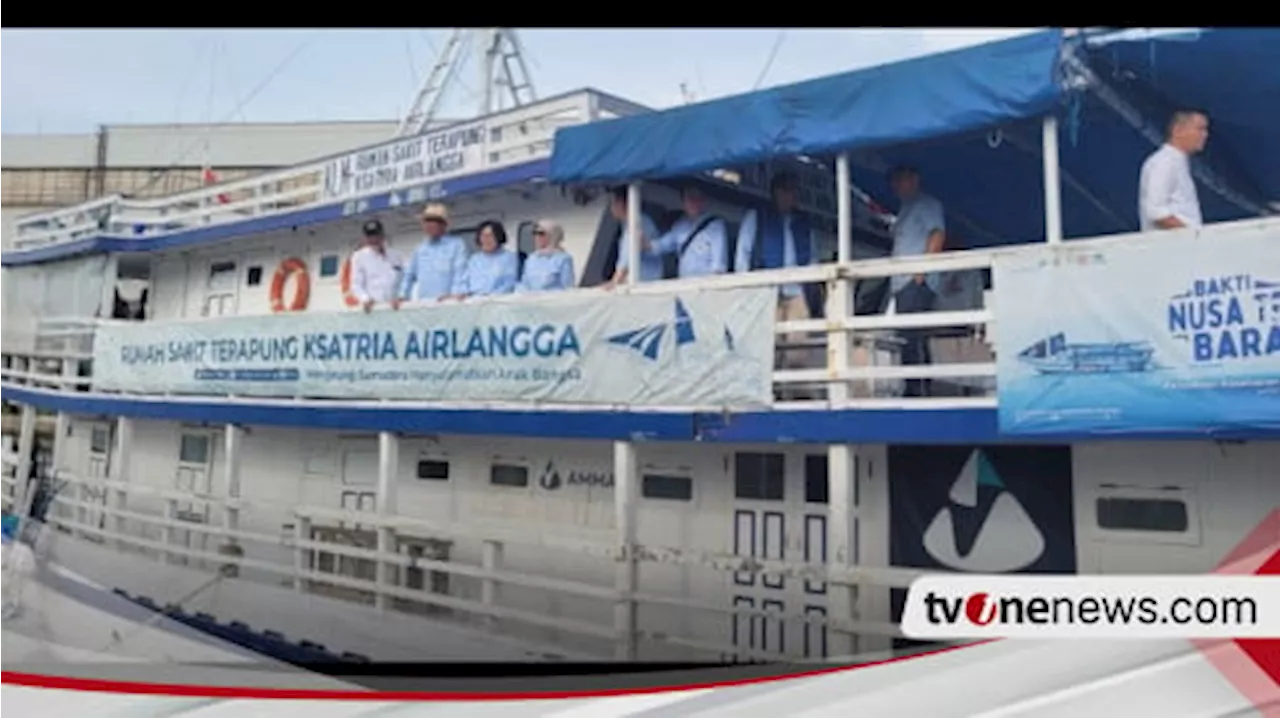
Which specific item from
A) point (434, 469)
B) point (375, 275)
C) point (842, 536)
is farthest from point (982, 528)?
point (375, 275)

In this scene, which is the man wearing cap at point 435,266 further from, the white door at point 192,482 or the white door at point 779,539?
the white door at point 779,539

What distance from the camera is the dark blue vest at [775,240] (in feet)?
5.43

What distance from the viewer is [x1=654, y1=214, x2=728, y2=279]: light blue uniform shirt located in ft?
5.57

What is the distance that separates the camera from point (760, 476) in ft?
5.47

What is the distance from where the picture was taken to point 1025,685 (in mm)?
1409

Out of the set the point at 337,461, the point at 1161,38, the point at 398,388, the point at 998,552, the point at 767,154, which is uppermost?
the point at 1161,38

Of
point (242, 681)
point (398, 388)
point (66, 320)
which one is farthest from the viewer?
point (66, 320)

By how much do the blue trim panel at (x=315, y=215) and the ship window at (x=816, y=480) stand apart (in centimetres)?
83

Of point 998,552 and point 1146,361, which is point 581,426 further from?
point 1146,361

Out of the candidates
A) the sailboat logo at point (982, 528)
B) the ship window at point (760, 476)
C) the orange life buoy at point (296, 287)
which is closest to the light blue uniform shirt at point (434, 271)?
the orange life buoy at point (296, 287)

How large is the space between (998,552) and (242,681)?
1362mm

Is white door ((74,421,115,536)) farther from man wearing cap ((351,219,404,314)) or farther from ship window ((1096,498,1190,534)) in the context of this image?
ship window ((1096,498,1190,534))

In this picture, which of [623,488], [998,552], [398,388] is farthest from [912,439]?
[398,388]

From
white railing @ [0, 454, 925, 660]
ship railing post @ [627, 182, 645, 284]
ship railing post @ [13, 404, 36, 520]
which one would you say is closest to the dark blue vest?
ship railing post @ [627, 182, 645, 284]
